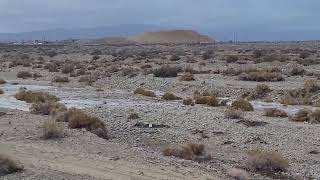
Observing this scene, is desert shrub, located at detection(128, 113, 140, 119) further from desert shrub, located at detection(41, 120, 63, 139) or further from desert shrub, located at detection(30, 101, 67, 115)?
desert shrub, located at detection(41, 120, 63, 139)

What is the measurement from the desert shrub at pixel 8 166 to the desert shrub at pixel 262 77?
32972mm

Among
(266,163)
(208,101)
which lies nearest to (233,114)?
(208,101)

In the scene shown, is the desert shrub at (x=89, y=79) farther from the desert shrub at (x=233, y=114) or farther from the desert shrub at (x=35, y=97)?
the desert shrub at (x=233, y=114)

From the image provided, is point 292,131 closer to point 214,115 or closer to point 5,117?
point 214,115

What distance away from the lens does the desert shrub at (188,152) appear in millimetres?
18172

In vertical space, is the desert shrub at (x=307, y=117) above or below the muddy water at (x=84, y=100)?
above

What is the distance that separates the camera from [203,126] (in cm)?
2498

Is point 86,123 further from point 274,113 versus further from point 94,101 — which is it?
point 94,101

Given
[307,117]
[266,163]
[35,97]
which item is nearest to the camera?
[266,163]

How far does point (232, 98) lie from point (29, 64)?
1675 inches

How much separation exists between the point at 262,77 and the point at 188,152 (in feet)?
93.8

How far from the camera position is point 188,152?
18.2 m

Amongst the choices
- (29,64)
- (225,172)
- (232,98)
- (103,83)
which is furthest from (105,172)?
(29,64)

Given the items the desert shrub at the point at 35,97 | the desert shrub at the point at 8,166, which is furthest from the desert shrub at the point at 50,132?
the desert shrub at the point at 35,97
